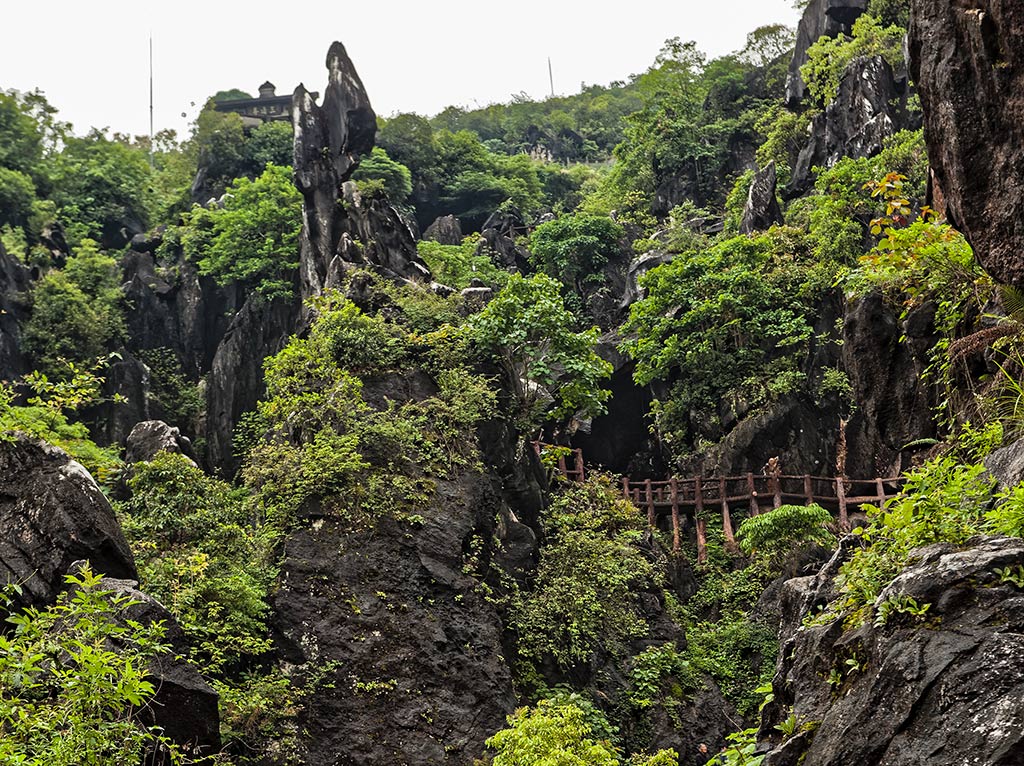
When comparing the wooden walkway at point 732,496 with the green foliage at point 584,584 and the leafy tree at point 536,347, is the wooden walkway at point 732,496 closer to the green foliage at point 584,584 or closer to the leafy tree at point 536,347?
the leafy tree at point 536,347

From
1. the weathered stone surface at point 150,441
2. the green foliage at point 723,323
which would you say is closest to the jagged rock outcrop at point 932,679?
the weathered stone surface at point 150,441

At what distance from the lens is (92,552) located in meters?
9.38

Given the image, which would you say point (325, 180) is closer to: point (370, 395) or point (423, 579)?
point (370, 395)

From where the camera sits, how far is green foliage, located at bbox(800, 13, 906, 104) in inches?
1174

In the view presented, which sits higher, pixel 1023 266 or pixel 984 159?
pixel 984 159

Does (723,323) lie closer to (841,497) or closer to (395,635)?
(841,497)

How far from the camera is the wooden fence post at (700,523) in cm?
2278

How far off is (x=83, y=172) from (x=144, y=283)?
21.9 feet

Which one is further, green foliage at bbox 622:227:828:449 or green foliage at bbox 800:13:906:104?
green foliage at bbox 800:13:906:104

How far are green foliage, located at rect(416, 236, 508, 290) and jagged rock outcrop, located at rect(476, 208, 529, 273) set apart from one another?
6.93 feet

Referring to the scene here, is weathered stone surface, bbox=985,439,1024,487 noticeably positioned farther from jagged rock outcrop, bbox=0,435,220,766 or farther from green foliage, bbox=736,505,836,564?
green foliage, bbox=736,505,836,564

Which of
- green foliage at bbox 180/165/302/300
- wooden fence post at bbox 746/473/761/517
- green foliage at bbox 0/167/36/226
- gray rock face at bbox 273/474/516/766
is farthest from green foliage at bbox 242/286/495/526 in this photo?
green foliage at bbox 0/167/36/226

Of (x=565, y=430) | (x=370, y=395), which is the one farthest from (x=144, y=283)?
(x=370, y=395)

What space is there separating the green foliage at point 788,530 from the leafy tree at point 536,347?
464cm
